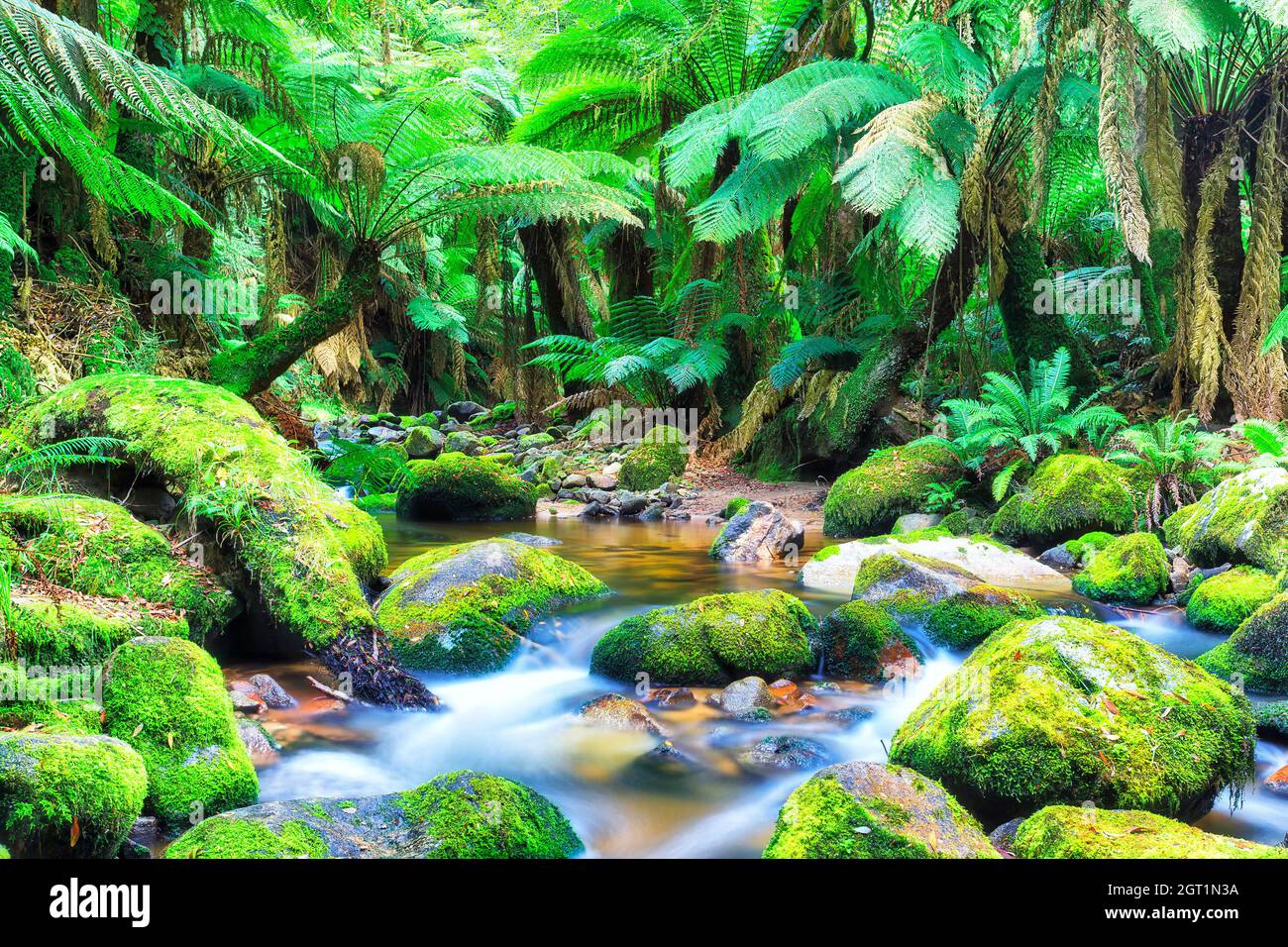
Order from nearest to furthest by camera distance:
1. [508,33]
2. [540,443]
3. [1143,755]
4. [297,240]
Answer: [1143,755], [540,443], [297,240], [508,33]

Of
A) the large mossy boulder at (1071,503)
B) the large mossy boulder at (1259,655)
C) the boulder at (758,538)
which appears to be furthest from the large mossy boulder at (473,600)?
the large mossy boulder at (1071,503)

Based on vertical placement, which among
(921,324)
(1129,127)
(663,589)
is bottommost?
(663,589)

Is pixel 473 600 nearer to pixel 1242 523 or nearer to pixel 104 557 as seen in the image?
pixel 104 557

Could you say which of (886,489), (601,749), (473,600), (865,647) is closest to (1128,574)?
(865,647)

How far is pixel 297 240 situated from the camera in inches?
523

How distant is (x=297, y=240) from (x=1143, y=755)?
13340mm

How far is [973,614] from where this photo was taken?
12.5 feet

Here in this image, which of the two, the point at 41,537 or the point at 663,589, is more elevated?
the point at 41,537

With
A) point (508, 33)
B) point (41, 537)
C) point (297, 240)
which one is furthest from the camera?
point (508, 33)

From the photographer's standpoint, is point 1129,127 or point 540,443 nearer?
point 1129,127

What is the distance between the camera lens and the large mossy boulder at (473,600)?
11.7 ft
